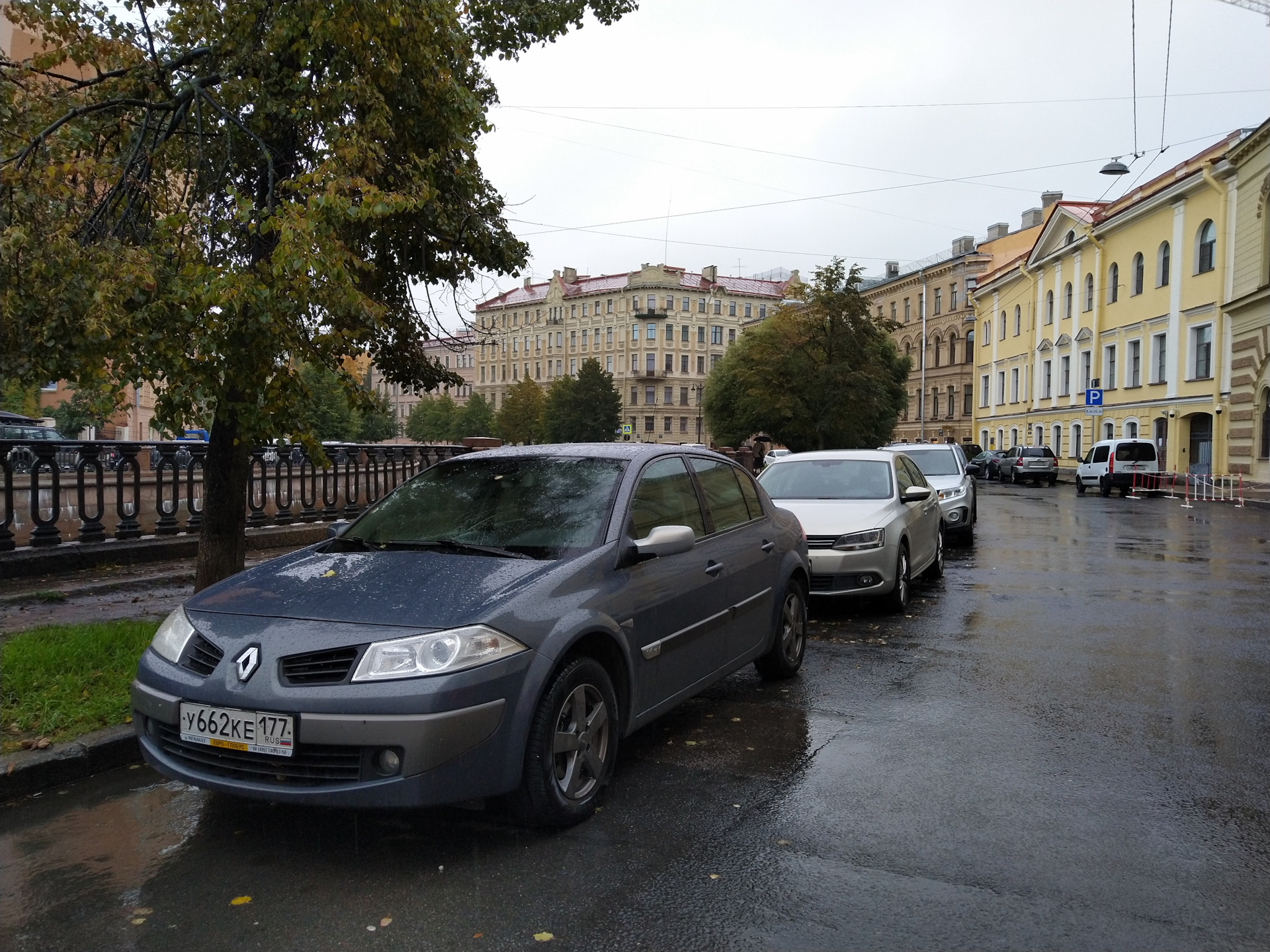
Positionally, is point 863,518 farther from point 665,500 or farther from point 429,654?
point 429,654

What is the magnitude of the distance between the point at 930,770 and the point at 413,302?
5928 mm

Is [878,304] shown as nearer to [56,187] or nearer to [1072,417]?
[1072,417]

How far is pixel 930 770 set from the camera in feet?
15.8

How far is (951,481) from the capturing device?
16281 mm

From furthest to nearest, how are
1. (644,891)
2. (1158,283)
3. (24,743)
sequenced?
(1158,283)
(24,743)
(644,891)

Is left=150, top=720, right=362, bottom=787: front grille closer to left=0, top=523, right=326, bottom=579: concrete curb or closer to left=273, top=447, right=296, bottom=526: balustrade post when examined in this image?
left=0, top=523, right=326, bottom=579: concrete curb

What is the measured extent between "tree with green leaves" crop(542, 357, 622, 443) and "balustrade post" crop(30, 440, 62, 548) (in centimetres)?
8690

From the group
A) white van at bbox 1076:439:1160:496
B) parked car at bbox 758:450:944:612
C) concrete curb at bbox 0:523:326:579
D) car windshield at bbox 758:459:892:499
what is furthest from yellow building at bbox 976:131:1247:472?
concrete curb at bbox 0:523:326:579

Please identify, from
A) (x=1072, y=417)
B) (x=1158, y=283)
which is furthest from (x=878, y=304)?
(x=1158, y=283)

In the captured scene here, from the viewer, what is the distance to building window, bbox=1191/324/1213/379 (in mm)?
38062

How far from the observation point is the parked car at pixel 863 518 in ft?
30.1

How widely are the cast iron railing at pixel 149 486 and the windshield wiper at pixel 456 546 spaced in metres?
2.12

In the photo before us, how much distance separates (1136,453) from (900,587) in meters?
29.8

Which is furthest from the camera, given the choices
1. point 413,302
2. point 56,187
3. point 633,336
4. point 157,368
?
point 633,336
